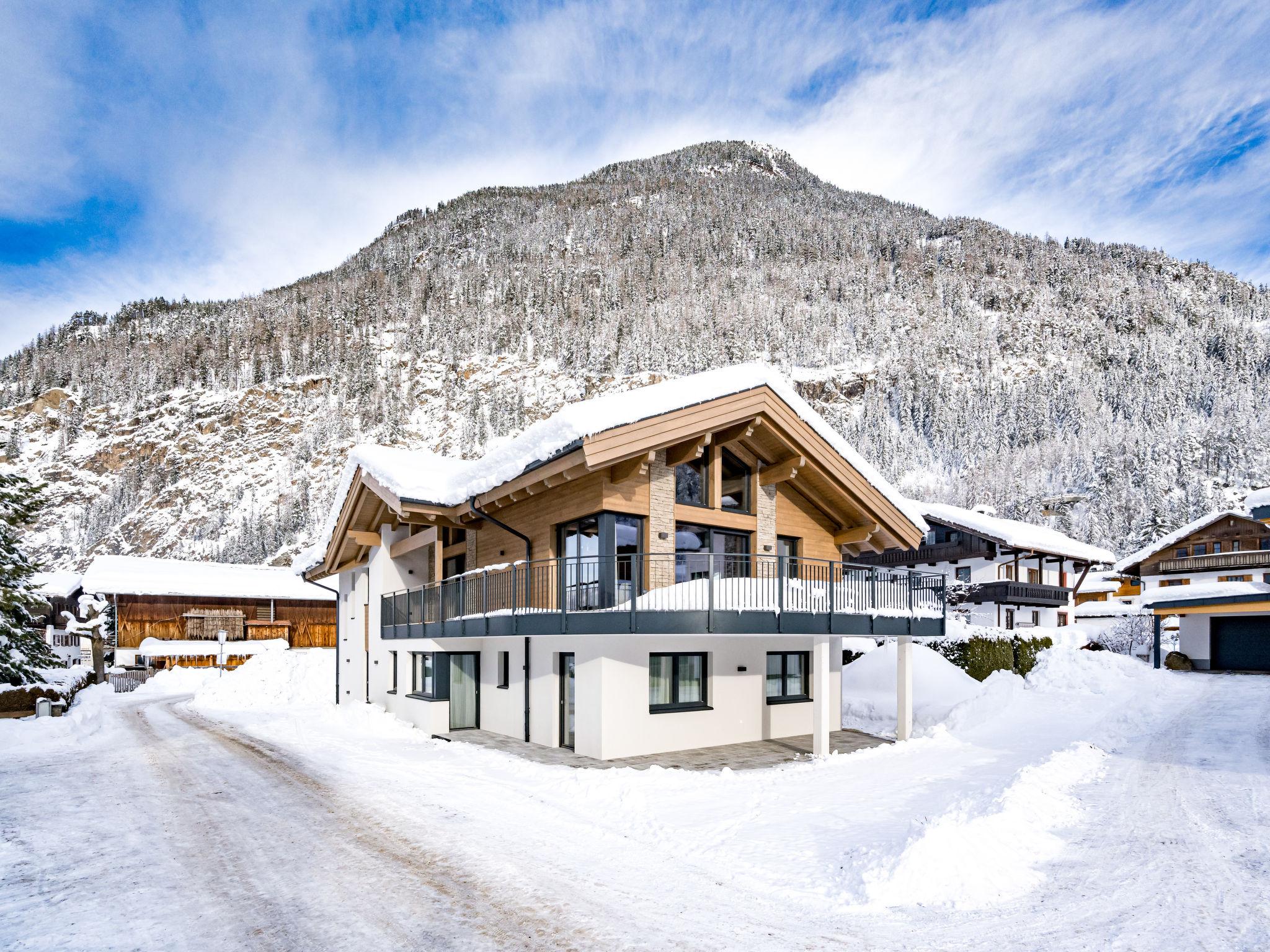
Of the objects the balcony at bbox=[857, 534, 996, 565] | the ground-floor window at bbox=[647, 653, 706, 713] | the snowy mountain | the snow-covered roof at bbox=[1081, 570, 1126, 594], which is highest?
the snowy mountain

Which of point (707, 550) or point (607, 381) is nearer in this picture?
point (707, 550)

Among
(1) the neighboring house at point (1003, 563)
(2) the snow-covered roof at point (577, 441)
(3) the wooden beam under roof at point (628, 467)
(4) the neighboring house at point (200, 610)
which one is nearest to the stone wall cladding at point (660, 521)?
(3) the wooden beam under roof at point (628, 467)

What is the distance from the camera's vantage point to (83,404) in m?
148

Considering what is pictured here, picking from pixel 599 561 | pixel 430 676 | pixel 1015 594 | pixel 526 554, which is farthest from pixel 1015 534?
pixel 599 561

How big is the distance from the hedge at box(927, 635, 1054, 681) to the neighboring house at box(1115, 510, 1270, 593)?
24.2 metres

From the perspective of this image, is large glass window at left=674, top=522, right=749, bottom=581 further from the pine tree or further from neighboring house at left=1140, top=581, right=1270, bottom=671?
neighboring house at left=1140, top=581, right=1270, bottom=671

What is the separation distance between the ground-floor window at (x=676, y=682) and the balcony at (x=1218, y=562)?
4634 cm

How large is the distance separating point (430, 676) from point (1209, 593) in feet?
101

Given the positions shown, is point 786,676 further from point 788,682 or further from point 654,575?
point 654,575

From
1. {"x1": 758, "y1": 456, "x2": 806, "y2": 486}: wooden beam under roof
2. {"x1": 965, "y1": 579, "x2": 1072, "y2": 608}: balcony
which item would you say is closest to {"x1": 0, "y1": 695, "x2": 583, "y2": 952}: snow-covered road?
{"x1": 758, "y1": 456, "x2": 806, "y2": 486}: wooden beam under roof

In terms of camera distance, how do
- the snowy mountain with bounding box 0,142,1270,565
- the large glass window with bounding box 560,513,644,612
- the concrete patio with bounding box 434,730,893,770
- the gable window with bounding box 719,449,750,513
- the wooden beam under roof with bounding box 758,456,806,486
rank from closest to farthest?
the concrete patio with bounding box 434,730,893,770
the large glass window with bounding box 560,513,644,612
the gable window with bounding box 719,449,750,513
the wooden beam under roof with bounding box 758,456,806,486
the snowy mountain with bounding box 0,142,1270,565

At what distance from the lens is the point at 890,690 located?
23344mm

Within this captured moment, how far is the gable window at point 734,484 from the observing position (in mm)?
18422

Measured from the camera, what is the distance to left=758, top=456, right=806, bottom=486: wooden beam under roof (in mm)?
18578
